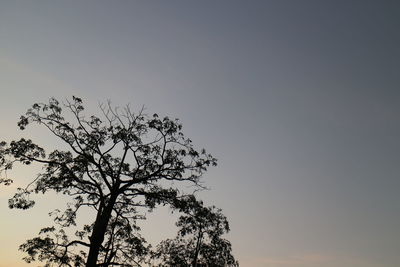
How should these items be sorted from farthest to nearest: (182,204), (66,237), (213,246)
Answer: (213,246), (182,204), (66,237)

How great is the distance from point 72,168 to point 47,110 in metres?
3.74

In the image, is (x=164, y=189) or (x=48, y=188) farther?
(x=164, y=189)

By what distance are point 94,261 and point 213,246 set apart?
17371mm

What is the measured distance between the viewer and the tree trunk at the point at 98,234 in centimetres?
1911

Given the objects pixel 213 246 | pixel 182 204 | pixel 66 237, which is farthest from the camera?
pixel 213 246

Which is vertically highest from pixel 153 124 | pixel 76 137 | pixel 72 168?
pixel 153 124

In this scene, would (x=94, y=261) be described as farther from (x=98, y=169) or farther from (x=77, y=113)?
(x=77, y=113)

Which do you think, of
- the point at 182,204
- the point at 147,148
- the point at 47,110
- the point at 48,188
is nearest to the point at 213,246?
the point at 182,204

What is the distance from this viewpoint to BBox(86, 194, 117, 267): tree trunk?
62.7ft

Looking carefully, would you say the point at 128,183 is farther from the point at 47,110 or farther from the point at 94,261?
the point at 47,110

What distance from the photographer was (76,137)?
71.6 feet

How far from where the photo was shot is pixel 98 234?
1966 centimetres

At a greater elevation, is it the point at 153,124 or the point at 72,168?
the point at 153,124

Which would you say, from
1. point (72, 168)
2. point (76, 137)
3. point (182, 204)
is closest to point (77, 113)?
point (76, 137)
